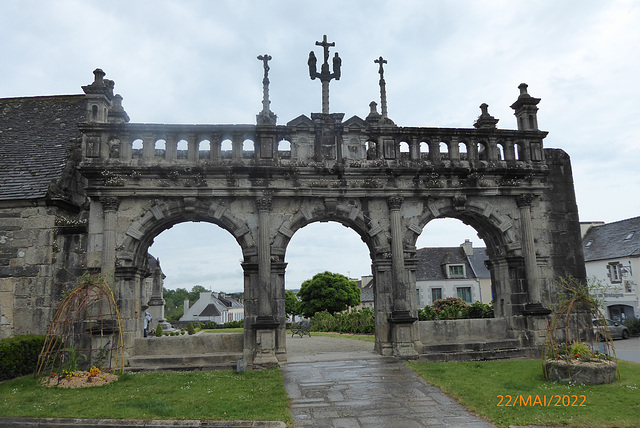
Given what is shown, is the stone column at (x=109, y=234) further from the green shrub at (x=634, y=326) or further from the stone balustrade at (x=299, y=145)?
the green shrub at (x=634, y=326)

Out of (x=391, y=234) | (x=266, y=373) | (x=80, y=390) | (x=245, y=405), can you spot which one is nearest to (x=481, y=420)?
(x=245, y=405)

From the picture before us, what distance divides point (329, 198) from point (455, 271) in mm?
25929

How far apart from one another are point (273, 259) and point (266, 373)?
2870 mm

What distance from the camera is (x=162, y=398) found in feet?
24.8

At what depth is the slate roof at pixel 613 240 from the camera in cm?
2753

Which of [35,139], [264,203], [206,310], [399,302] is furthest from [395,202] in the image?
[206,310]

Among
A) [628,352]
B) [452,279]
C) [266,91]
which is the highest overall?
[266,91]

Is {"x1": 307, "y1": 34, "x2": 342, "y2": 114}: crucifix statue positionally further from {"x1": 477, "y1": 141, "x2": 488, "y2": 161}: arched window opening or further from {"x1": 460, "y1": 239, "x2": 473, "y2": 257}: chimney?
{"x1": 460, "y1": 239, "x2": 473, "y2": 257}: chimney

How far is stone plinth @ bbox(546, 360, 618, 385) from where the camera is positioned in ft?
26.2

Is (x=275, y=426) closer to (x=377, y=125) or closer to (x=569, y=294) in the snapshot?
(x=377, y=125)

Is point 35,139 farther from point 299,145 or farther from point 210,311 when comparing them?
point 210,311

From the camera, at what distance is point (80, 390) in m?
8.33

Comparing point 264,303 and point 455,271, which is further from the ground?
point 455,271

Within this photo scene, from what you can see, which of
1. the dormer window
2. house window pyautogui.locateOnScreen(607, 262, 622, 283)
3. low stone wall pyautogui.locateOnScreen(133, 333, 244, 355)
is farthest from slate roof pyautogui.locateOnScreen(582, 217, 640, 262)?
low stone wall pyautogui.locateOnScreen(133, 333, 244, 355)
